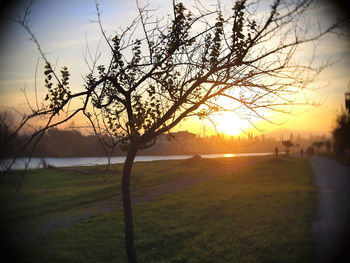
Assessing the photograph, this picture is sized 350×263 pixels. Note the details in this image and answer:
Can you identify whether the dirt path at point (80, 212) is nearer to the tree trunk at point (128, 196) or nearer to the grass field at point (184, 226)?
the grass field at point (184, 226)

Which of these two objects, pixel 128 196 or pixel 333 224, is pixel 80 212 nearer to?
pixel 128 196

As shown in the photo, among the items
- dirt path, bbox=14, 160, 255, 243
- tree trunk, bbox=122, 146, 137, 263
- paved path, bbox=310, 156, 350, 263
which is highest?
tree trunk, bbox=122, 146, 137, 263

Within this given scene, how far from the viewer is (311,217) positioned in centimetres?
1131

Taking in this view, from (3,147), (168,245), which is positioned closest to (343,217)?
(168,245)

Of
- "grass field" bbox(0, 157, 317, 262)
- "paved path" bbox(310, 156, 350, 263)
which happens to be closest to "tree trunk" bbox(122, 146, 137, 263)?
"grass field" bbox(0, 157, 317, 262)

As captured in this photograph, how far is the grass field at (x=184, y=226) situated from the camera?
28.2 feet

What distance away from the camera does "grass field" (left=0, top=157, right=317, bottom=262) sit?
859cm

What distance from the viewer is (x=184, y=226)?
11.5 meters

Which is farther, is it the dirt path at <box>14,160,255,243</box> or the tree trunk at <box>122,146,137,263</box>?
the dirt path at <box>14,160,255,243</box>

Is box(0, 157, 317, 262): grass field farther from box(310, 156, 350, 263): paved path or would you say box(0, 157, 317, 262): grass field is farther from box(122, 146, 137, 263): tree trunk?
box(122, 146, 137, 263): tree trunk

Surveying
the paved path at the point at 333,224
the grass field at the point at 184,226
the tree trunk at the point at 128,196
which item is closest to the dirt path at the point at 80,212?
the grass field at the point at 184,226

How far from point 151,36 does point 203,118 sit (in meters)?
2.13

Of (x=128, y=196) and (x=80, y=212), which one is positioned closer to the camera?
Answer: (x=128, y=196)

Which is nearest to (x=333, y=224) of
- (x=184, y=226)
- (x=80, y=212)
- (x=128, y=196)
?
(x=184, y=226)
